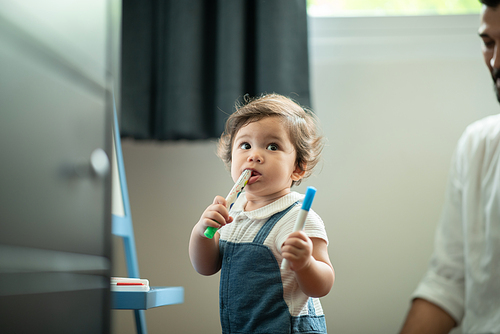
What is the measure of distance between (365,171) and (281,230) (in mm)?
684

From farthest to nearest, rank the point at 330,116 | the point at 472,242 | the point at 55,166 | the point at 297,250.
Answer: the point at 330,116 < the point at 472,242 < the point at 297,250 < the point at 55,166

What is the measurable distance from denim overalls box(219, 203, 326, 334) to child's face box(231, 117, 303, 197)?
0.18 ft

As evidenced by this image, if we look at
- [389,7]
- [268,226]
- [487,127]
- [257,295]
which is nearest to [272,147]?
Result: [268,226]

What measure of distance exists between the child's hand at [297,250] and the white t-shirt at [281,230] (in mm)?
101

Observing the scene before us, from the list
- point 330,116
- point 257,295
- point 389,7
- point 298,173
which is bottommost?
point 257,295

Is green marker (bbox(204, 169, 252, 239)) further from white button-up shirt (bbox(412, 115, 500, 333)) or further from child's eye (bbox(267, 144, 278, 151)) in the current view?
white button-up shirt (bbox(412, 115, 500, 333))

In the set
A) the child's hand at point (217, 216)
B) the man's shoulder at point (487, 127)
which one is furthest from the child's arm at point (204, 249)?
the man's shoulder at point (487, 127)

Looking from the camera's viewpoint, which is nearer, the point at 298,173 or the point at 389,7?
the point at 298,173

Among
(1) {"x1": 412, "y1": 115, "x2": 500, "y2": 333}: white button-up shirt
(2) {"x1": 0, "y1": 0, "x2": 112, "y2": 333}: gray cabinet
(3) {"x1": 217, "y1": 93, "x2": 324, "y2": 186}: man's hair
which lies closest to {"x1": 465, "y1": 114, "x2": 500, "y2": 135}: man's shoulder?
(1) {"x1": 412, "y1": 115, "x2": 500, "y2": 333}: white button-up shirt

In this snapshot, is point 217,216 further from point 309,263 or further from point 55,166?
point 55,166

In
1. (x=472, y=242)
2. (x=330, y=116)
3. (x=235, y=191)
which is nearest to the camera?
(x=235, y=191)

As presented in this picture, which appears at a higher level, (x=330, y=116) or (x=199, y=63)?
(x=199, y=63)

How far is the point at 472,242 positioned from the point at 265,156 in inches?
19.9

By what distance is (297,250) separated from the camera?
23.4 inches
